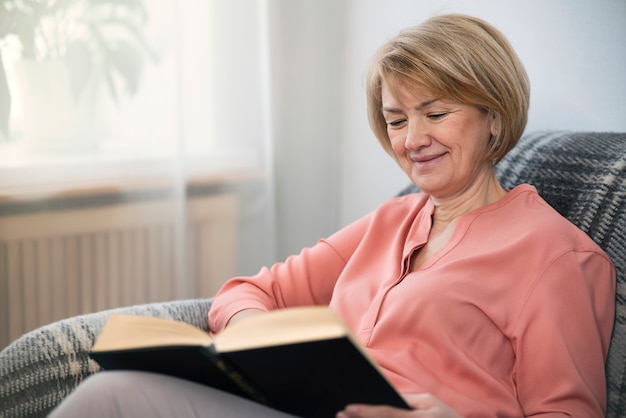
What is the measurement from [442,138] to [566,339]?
38 centimetres

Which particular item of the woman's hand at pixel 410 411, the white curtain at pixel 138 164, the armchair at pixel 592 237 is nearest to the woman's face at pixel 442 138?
the armchair at pixel 592 237

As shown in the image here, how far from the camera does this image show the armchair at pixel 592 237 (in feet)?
3.55

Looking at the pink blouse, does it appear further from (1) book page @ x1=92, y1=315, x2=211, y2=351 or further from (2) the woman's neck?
(1) book page @ x1=92, y1=315, x2=211, y2=351

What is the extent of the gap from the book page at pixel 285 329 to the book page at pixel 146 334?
0.05 metres

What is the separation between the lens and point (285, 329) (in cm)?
79

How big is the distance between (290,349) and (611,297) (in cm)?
54

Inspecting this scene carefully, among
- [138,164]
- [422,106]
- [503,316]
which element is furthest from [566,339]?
[138,164]

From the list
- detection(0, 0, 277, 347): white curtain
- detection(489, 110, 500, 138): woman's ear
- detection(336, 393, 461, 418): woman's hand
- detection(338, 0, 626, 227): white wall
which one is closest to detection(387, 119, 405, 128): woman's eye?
detection(489, 110, 500, 138): woman's ear

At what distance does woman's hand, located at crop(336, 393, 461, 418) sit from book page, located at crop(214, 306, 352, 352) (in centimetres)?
17

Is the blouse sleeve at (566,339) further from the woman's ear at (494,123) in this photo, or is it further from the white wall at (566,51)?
the white wall at (566,51)

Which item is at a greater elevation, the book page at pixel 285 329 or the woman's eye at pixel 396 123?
the woman's eye at pixel 396 123

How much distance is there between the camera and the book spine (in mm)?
867

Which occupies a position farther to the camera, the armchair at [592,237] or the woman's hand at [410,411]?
the armchair at [592,237]

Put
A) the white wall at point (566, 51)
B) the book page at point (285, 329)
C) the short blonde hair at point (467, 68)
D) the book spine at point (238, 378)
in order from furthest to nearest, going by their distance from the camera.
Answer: the white wall at point (566, 51) → the short blonde hair at point (467, 68) → the book spine at point (238, 378) → the book page at point (285, 329)
